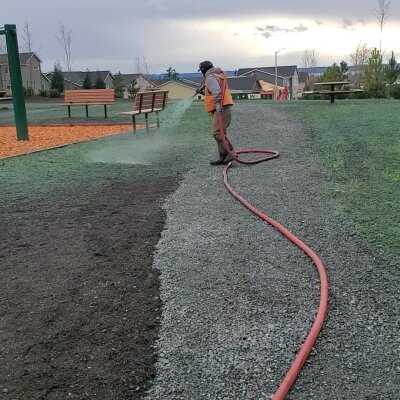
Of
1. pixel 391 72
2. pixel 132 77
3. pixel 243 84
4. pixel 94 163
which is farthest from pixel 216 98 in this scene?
pixel 132 77

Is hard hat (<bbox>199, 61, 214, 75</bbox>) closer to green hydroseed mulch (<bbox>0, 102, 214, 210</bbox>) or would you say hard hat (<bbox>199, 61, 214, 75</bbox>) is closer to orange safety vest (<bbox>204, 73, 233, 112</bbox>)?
orange safety vest (<bbox>204, 73, 233, 112</bbox>)

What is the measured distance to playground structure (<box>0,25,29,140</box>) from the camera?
450 inches

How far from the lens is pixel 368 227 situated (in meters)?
4.49

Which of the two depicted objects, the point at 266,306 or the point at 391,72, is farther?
the point at 391,72

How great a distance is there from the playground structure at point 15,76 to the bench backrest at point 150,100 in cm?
255

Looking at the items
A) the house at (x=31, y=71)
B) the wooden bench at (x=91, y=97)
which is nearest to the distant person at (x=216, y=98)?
the wooden bench at (x=91, y=97)

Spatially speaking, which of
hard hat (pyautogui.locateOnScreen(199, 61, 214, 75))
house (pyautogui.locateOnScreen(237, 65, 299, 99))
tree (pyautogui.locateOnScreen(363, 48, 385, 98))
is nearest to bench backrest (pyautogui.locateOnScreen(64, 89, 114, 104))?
hard hat (pyautogui.locateOnScreen(199, 61, 214, 75))

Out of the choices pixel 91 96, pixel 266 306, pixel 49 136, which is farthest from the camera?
pixel 91 96

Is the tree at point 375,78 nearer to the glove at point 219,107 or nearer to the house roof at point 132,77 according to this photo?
the glove at point 219,107

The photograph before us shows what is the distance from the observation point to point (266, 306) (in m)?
3.20

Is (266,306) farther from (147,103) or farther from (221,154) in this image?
(147,103)

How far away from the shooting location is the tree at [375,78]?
24.0 metres

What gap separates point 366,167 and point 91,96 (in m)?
11.2

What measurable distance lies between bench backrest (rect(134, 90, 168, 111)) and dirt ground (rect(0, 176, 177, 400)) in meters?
6.95
